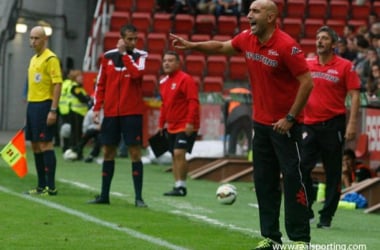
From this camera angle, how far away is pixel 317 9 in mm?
34625

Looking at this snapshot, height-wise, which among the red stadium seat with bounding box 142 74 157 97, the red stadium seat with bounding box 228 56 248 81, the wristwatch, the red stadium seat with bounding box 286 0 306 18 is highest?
the wristwatch

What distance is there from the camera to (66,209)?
14328 mm

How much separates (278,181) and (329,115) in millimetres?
3033

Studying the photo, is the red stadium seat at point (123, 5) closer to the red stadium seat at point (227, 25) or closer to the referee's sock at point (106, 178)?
the red stadium seat at point (227, 25)

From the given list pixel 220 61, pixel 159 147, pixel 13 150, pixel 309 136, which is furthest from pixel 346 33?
pixel 309 136

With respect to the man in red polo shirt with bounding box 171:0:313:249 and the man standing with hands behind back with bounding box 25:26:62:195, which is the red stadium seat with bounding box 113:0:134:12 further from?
the man in red polo shirt with bounding box 171:0:313:249

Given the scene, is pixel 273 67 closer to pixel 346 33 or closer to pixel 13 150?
pixel 13 150

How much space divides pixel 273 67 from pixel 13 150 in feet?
23.0

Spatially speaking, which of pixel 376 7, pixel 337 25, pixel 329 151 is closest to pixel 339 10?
pixel 376 7

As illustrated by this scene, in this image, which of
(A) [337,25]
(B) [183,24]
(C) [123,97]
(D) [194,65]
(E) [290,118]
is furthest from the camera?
(B) [183,24]

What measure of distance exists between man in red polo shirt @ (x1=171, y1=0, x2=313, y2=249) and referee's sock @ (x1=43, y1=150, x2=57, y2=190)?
227 inches

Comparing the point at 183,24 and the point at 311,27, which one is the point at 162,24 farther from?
the point at 311,27

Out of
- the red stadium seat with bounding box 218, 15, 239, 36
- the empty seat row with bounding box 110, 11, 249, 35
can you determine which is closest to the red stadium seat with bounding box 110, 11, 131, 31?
the empty seat row with bounding box 110, 11, 249, 35

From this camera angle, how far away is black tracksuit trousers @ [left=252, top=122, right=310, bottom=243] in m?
10.8
